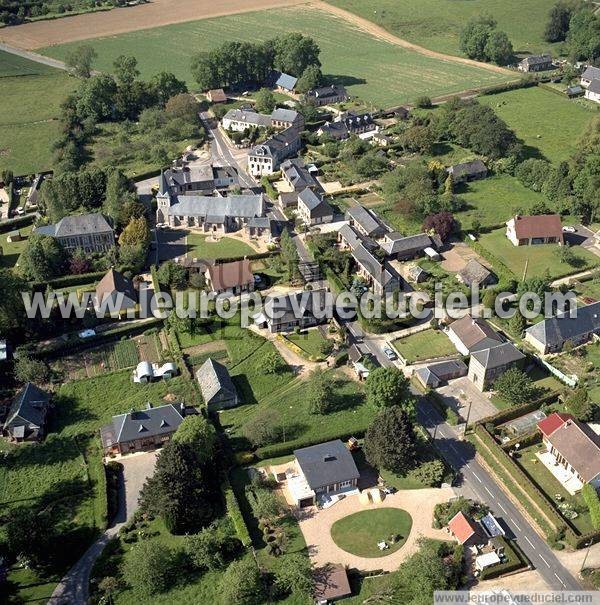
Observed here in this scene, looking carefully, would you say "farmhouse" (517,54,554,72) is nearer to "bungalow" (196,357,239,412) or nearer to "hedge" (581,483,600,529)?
"bungalow" (196,357,239,412)

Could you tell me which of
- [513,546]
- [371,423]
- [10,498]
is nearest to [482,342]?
[371,423]

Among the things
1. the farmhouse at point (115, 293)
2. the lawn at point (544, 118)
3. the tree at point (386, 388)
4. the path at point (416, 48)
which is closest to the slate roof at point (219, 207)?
the farmhouse at point (115, 293)

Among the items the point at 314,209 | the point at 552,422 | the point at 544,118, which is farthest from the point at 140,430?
the point at 544,118

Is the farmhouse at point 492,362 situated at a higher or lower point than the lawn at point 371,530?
higher

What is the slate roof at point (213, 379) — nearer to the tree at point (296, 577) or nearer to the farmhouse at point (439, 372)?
the farmhouse at point (439, 372)

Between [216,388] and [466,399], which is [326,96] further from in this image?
[216,388]

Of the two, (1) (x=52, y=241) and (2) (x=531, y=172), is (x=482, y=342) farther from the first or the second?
(1) (x=52, y=241)
